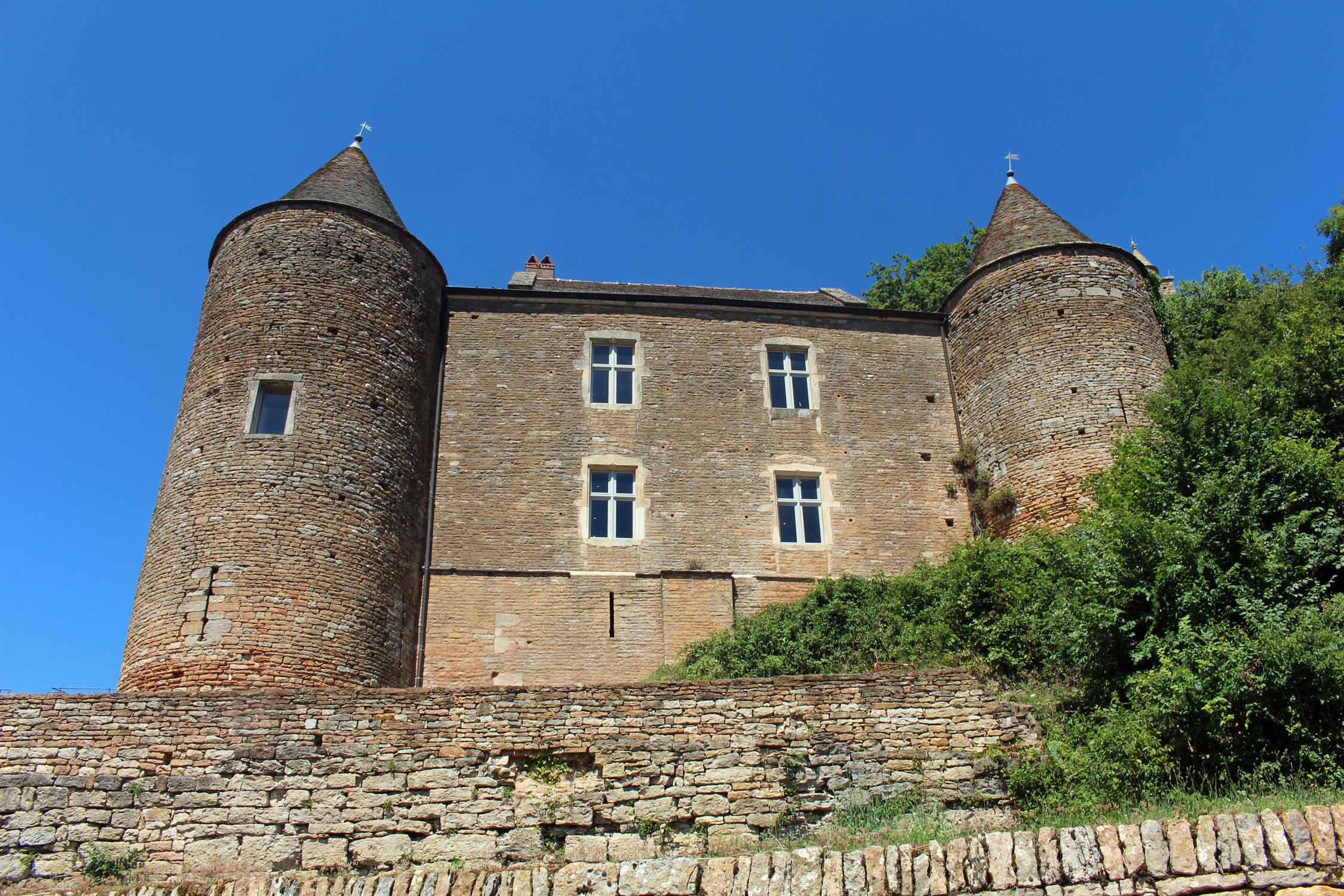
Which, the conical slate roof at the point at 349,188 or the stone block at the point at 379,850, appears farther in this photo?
the conical slate roof at the point at 349,188

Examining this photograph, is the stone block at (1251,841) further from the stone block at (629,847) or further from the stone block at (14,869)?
the stone block at (14,869)

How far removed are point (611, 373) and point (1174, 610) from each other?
11301 mm

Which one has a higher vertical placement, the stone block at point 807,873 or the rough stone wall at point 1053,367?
A: the rough stone wall at point 1053,367

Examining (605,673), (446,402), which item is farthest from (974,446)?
(446,402)

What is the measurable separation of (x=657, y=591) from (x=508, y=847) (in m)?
7.34

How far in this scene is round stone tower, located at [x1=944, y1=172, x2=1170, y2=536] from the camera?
1842cm

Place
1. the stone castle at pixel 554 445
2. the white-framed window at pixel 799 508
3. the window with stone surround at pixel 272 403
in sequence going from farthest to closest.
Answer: the white-framed window at pixel 799 508 → the window with stone surround at pixel 272 403 → the stone castle at pixel 554 445

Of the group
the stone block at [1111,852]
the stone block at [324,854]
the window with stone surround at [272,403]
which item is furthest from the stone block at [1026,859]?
the window with stone surround at [272,403]

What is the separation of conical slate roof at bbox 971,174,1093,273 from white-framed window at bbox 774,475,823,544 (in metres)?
5.50

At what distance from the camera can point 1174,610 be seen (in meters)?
11.6

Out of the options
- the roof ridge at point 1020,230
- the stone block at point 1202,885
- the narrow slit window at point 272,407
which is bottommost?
the stone block at point 1202,885

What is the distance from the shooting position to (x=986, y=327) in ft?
66.9

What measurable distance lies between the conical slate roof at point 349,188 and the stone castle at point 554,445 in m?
0.09

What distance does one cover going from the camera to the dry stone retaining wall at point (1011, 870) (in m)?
7.81
